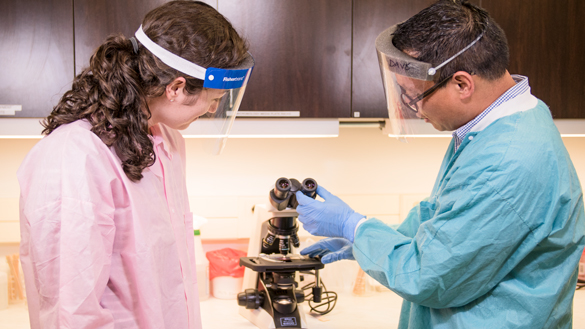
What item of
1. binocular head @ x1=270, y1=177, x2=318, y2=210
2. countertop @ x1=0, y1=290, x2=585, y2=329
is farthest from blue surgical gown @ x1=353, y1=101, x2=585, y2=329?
countertop @ x1=0, y1=290, x2=585, y2=329

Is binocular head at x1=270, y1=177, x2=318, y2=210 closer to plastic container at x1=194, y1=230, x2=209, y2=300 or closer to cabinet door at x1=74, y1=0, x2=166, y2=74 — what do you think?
plastic container at x1=194, y1=230, x2=209, y2=300

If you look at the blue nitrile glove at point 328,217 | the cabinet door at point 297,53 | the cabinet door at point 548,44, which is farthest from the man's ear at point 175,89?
the cabinet door at point 548,44

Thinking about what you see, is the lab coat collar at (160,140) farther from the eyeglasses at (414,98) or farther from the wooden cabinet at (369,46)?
the wooden cabinet at (369,46)

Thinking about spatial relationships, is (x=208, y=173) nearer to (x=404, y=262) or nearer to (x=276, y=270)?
(x=276, y=270)

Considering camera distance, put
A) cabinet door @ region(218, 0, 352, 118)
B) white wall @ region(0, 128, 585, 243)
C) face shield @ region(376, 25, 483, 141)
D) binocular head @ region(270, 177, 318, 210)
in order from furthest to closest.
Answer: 1. white wall @ region(0, 128, 585, 243)
2. cabinet door @ region(218, 0, 352, 118)
3. binocular head @ region(270, 177, 318, 210)
4. face shield @ region(376, 25, 483, 141)

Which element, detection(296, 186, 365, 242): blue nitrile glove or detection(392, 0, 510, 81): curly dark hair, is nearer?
detection(392, 0, 510, 81): curly dark hair

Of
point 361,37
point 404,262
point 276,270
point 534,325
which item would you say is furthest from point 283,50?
point 534,325

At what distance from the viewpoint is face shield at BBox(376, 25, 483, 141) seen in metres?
1.04

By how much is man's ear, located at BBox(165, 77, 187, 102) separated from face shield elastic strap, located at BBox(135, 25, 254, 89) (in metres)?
0.03

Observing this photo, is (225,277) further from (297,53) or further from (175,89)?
(175,89)

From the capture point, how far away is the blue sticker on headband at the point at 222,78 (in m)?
0.96

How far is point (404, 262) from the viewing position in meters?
0.99

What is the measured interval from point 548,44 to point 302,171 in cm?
116

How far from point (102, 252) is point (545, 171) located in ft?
2.80
